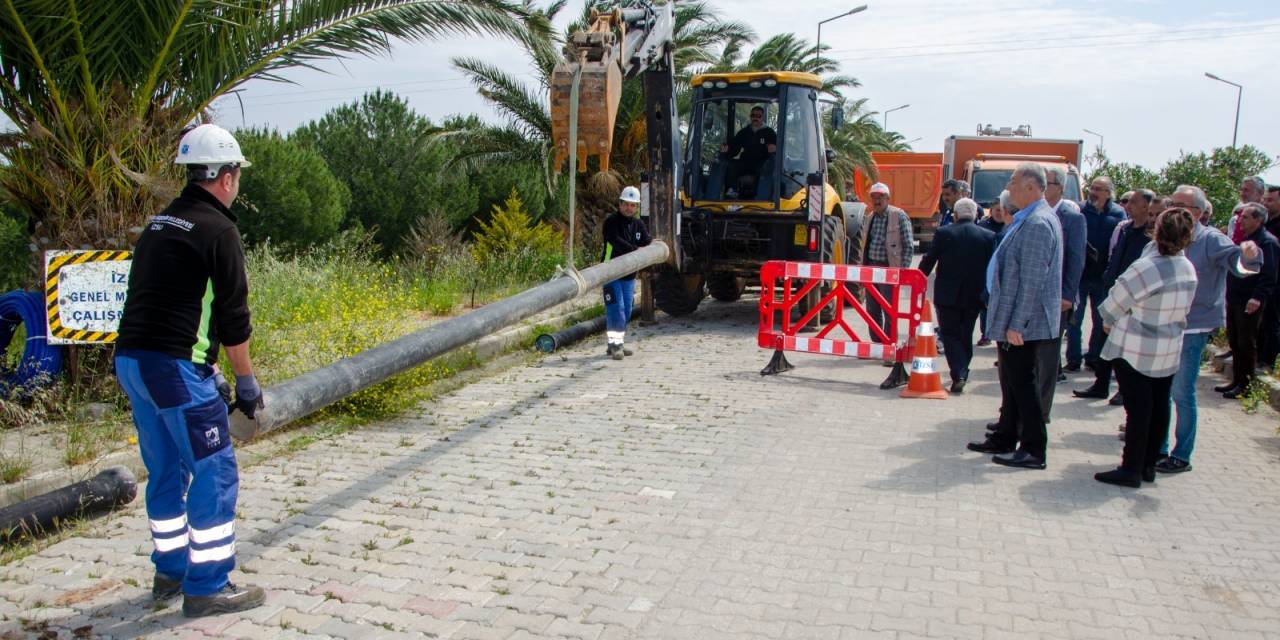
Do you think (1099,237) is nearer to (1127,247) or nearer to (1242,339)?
(1127,247)

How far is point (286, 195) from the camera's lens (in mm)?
22141

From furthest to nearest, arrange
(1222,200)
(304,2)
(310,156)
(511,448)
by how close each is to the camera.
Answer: (310,156), (1222,200), (304,2), (511,448)

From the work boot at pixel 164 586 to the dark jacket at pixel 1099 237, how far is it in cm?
838

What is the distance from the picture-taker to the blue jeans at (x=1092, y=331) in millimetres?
9547

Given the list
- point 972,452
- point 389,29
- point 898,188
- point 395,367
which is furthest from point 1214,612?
point 898,188

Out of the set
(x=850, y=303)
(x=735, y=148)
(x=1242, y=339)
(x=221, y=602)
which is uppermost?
(x=735, y=148)

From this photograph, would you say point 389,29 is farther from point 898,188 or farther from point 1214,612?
point 898,188

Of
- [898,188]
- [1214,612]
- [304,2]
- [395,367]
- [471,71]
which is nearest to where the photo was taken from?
[1214,612]

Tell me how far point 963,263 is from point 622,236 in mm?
3659

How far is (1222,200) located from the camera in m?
19.2

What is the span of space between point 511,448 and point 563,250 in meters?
13.3

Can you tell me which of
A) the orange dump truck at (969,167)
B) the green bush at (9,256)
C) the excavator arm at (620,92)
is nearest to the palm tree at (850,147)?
the orange dump truck at (969,167)

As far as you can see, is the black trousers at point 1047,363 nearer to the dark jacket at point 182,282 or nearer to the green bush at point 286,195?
the dark jacket at point 182,282

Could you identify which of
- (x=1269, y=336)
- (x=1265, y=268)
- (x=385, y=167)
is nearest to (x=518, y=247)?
(x=385, y=167)
